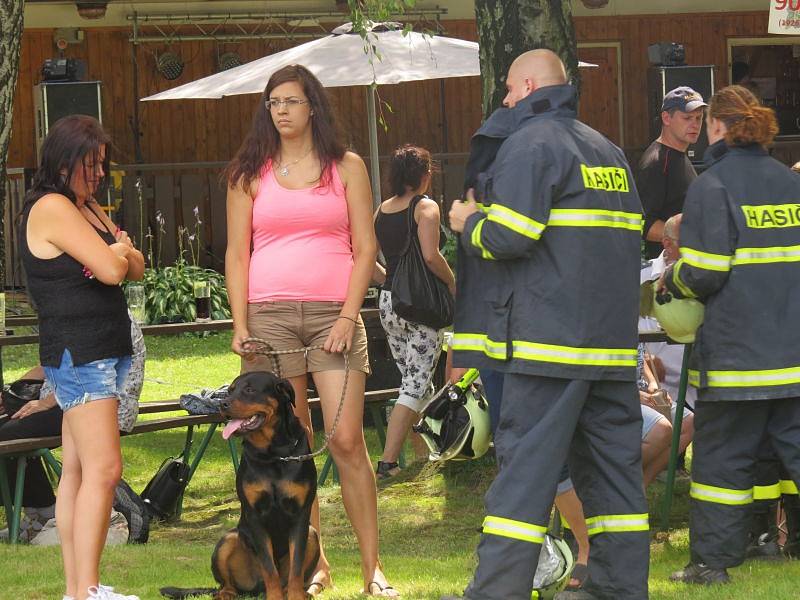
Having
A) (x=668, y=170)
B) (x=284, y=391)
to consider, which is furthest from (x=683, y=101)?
(x=284, y=391)

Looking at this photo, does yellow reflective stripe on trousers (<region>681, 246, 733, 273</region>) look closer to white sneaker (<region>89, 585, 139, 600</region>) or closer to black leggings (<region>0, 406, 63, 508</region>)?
white sneaker (<region>89, 585, 139, 600</region>)

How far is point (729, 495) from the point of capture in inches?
202

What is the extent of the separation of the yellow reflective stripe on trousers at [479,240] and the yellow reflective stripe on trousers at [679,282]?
45.0 inches

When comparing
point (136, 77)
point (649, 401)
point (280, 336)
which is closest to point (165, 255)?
point (136, 77)

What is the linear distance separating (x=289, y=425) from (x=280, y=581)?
0.54m

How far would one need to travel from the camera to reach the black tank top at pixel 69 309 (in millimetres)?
4559

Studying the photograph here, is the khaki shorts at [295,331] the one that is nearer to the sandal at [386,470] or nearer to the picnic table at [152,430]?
the picnic table at [152,430]

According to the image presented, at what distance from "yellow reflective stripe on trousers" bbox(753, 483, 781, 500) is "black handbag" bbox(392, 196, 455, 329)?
2.56m

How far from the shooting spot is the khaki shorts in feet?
15.8

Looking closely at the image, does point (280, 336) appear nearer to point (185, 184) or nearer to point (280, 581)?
point (280, 581)

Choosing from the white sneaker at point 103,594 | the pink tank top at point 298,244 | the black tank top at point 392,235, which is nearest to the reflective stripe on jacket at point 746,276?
the pink tank top at point 298,244

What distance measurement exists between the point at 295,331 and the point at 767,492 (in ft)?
6.86

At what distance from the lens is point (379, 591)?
4.83 meters

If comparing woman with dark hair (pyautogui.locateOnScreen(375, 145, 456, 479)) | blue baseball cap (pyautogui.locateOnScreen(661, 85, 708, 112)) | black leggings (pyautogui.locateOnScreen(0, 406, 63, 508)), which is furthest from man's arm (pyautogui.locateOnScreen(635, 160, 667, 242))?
A: black leggings (pyautogui.locateOnScreen(0, 406, 63, 508))
